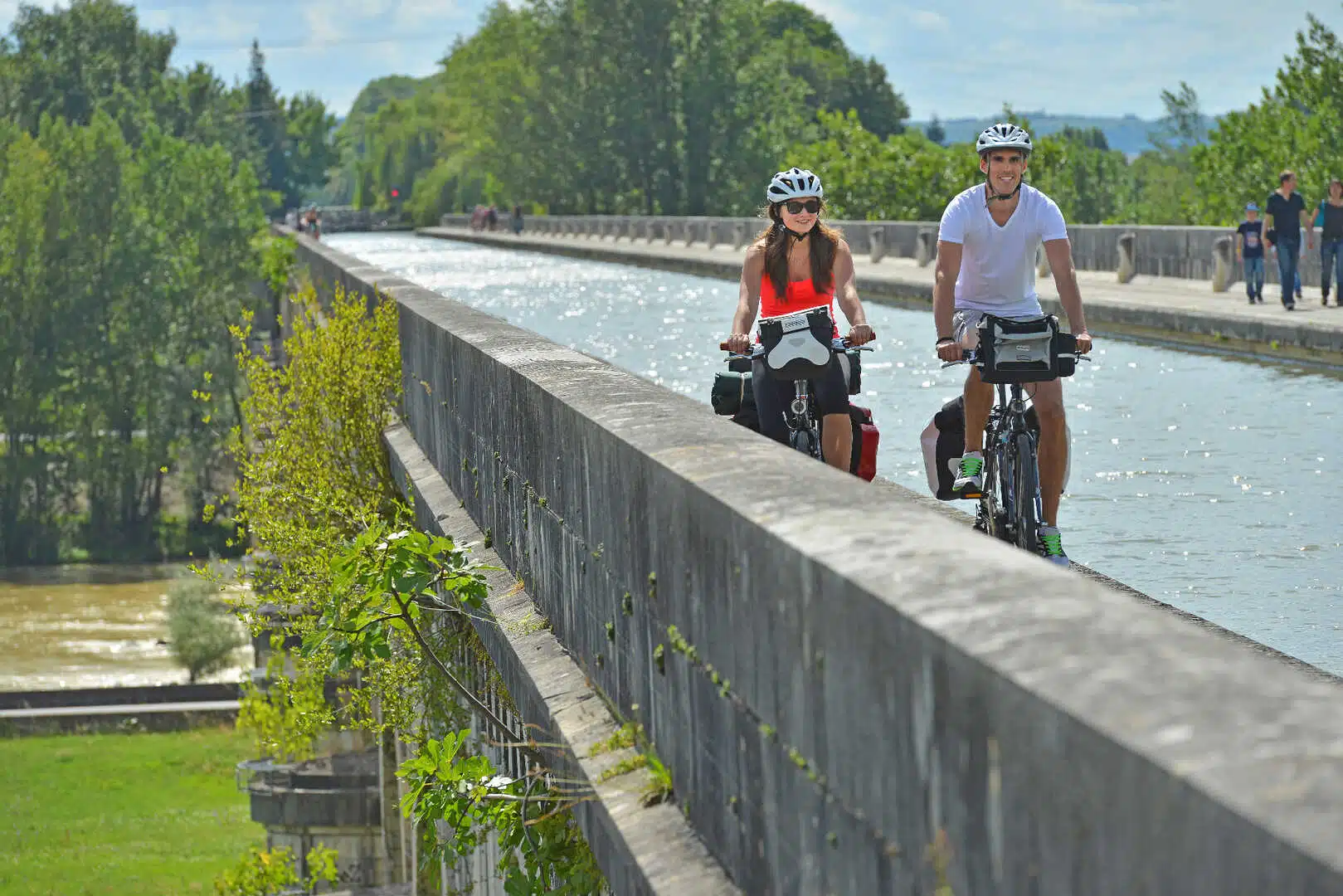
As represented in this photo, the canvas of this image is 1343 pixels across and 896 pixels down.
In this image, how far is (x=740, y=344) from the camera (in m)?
8.16

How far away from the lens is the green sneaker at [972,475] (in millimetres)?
7930

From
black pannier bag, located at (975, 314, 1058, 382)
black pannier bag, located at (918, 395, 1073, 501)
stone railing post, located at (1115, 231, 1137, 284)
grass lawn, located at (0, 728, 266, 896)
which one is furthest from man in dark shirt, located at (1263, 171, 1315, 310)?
grass lawn, located at (0, 728, 266, 896)

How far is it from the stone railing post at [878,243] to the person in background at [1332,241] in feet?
55.9

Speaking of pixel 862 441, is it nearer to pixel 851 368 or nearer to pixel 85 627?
pixel 851 368

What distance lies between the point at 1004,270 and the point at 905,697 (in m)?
4.66

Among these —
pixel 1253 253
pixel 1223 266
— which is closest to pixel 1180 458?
pixel 1253 253

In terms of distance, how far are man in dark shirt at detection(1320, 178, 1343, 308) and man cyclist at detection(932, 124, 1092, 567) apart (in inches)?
614

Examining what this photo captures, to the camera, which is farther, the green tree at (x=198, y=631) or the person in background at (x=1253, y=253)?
the green tree at (x=198, y=631)

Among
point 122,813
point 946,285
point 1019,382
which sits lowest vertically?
point 122,813

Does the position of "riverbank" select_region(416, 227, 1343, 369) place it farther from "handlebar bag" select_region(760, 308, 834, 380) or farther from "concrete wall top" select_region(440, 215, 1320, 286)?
"handlebar bag" select_region(760, 308, 834, 380)

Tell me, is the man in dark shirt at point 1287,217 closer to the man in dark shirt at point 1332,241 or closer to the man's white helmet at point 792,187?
the man in dark shirt at point 1332,241

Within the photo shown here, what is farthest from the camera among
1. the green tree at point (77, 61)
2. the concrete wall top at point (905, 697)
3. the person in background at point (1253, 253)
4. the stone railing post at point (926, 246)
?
the green tree at point (77, 61)

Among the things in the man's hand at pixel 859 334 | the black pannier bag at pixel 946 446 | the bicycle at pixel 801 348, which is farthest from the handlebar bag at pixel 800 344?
the black pannier bag at pixel 946 446

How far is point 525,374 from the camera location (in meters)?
7.32
